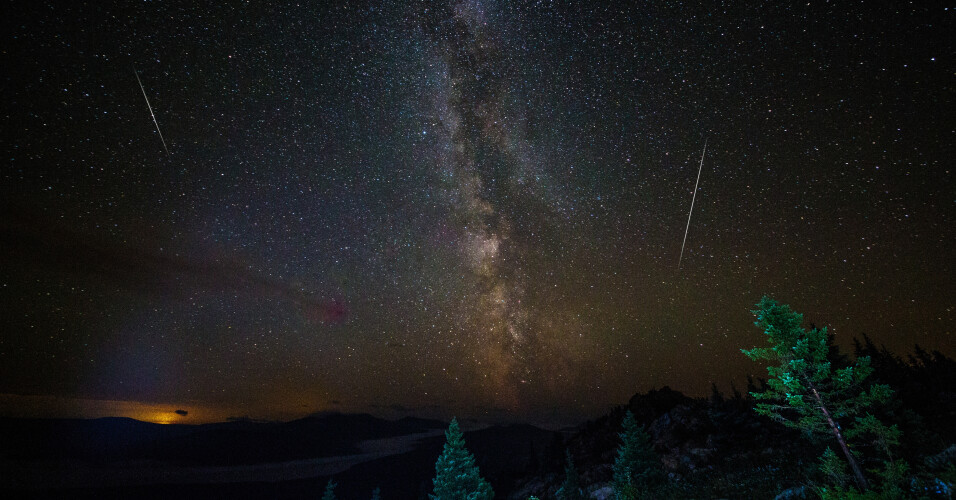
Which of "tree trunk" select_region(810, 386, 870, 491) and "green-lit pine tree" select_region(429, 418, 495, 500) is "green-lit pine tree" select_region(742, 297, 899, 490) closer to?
"tree trunk" select_region(810, 386, 870, 491)

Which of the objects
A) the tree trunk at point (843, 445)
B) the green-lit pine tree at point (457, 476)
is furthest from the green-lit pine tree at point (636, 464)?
the tree trunk at point (843, 445)

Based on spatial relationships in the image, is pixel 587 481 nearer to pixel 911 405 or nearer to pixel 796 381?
pixel 911 405

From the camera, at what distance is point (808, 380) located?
1342cm

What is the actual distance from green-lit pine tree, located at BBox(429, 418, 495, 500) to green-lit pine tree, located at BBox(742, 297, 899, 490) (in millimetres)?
20341

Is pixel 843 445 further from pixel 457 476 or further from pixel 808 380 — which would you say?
pixel 457 476

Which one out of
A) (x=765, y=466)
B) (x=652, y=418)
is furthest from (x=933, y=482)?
(x=652, y=418)

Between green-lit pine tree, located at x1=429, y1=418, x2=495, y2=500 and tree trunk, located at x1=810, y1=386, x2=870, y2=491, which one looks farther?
green-lit pine tree, located at x1=429, y1=418, x2=495, y2=500

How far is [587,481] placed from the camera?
53281mm

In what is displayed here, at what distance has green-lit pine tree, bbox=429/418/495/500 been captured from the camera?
26797mm

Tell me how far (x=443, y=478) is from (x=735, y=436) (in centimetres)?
3771

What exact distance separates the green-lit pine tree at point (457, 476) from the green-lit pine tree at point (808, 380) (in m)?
20.3

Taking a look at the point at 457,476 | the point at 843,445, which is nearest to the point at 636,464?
the point at 457,476

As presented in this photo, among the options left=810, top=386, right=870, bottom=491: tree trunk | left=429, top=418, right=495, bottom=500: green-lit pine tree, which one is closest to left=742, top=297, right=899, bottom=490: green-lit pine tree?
left=810, top=386, right=870, bottom=491: tree trunk

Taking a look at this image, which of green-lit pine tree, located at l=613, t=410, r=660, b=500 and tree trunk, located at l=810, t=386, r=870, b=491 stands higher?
tree trunk, located at l=810, t=386, r=870, b=491
